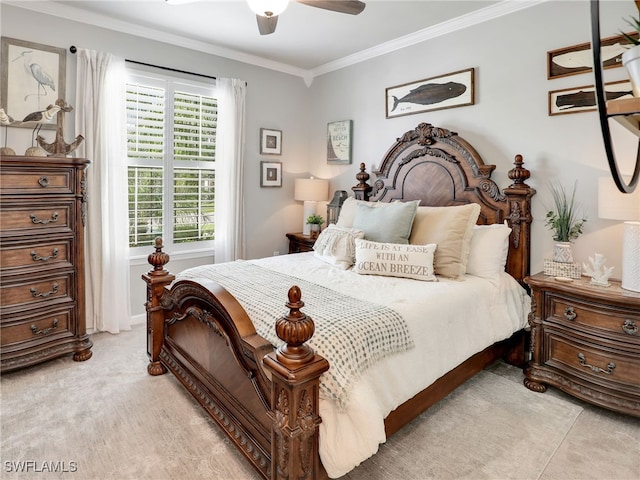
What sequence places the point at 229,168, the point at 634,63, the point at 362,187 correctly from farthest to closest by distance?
the point at 229,168 → the point at 362,187 → the point at 634,63

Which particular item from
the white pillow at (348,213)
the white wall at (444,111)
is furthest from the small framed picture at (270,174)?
the white pillow at (348,213)

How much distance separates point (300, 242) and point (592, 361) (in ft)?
9.47

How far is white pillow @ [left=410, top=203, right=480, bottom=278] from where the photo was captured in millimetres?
2732

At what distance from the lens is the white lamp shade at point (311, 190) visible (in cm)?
442

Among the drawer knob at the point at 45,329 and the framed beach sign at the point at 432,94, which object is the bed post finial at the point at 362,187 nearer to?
the framed beach sign at the point at 432,94

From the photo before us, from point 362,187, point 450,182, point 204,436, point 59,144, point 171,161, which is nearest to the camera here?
point 204,436

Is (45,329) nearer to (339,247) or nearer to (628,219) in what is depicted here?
(339,247)

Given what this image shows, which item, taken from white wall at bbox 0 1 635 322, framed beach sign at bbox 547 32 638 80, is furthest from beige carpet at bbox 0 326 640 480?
framed beach sign at bbox 547 32 638 80

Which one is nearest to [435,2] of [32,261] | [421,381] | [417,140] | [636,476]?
[417,140]

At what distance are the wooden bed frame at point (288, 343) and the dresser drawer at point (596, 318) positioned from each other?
0.48 metres

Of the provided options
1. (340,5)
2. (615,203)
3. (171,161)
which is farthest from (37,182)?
(615,203)

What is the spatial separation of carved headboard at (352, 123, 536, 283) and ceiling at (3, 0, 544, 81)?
2.93ft

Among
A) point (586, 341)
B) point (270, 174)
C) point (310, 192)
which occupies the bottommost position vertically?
point (586, 341)

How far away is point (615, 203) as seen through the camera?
2287mm
